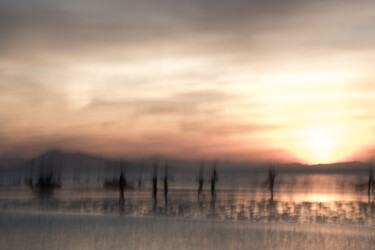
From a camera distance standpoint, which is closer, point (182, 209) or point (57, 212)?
point (57, 212)

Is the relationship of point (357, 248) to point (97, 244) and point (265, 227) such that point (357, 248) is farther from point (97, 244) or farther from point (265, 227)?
point (97, 244)

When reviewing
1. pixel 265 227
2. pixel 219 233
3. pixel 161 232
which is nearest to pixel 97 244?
pixel 161 232

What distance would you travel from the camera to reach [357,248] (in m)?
18.3

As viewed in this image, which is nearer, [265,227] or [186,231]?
[186,231]

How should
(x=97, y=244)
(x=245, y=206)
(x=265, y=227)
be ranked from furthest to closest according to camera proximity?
(x=245, y=206) → (x=265, y=227) → (x=97, y=244)

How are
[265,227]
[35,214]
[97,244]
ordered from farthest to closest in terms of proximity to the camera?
[35,214] → [265,227] → [97,244]

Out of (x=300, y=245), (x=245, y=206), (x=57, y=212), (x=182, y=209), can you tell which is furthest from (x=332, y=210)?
(x=57, y=212)

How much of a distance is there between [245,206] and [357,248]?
16.6 m

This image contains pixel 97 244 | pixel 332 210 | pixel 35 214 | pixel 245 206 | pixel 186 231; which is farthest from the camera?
pixel 245 206

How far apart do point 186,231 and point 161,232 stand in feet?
4.01

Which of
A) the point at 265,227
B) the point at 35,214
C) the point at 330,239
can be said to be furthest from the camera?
the point at 35,214

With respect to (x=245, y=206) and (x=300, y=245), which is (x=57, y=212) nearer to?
(x=245, y=206)

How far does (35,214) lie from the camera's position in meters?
28.2

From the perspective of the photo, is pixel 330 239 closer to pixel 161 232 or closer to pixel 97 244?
pixel 161 232
